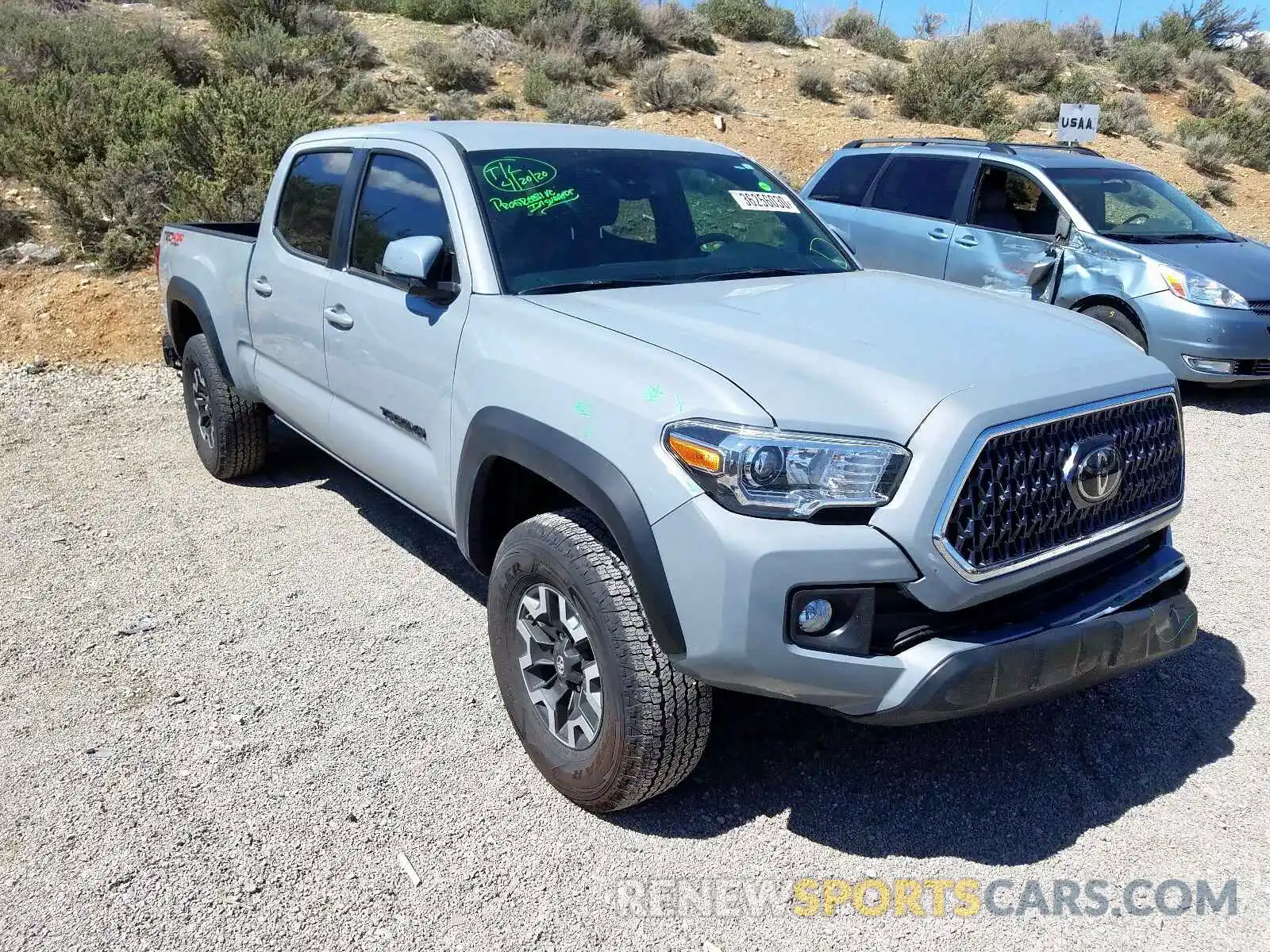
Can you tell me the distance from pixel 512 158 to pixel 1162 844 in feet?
9.86

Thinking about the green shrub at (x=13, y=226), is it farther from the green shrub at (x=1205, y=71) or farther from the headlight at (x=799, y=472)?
the green shrub at (x=1205, y=71)

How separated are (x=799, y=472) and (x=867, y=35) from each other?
28119mm

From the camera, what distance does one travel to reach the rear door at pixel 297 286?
14.0ft

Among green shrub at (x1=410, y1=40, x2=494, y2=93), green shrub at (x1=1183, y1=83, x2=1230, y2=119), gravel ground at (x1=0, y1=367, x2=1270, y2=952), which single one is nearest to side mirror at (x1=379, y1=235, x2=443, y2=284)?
gravel ground at (x1=0, y1=367, x2=1270, y2=952)

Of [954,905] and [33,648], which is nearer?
[954,905]

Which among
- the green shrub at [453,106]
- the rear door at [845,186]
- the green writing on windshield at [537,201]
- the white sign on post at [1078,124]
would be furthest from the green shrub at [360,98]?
the green writing on windshield at [537,201]

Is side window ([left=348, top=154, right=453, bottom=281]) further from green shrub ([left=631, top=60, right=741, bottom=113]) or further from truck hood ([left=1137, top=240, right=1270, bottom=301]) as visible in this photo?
green shrub ([left=631, top=60, right=741, bottom=113])

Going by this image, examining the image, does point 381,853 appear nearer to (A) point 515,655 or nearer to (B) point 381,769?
(B) point 381,769

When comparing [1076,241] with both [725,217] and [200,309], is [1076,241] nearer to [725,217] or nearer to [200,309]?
[725,217]

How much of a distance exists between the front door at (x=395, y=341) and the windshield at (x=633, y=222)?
0.69 feet

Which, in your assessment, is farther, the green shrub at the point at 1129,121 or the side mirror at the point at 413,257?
the green shrub at the point at 1129,121

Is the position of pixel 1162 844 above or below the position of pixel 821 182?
below

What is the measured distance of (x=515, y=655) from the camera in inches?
121

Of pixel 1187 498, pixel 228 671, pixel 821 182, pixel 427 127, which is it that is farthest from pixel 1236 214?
pixel 228 671
